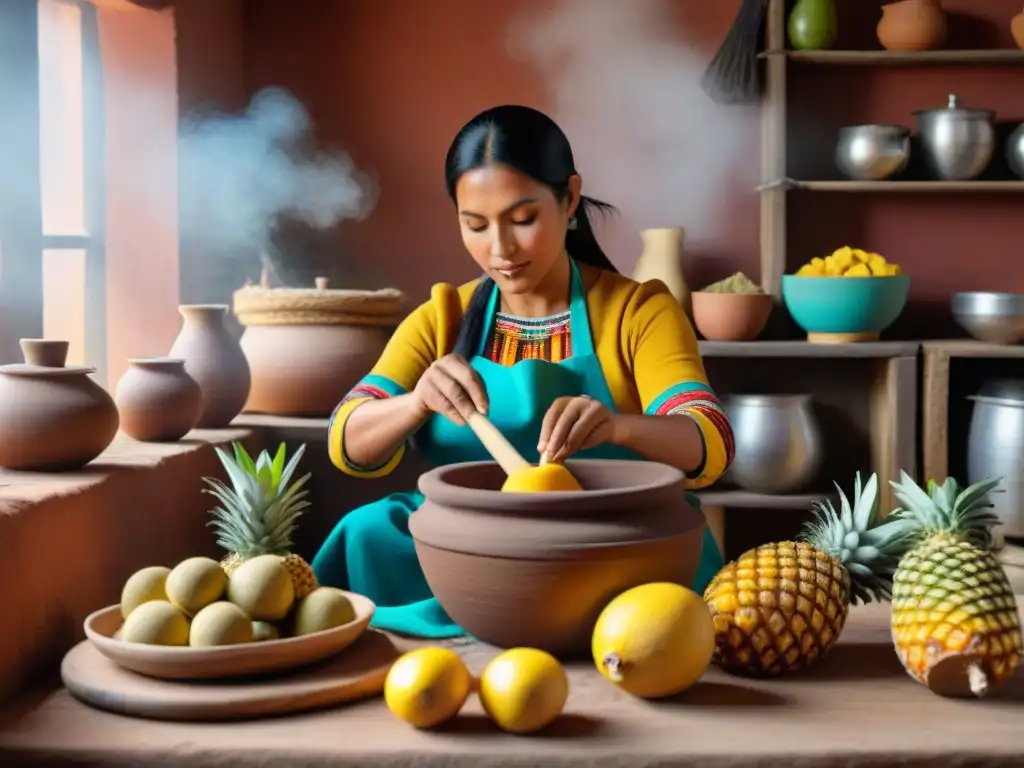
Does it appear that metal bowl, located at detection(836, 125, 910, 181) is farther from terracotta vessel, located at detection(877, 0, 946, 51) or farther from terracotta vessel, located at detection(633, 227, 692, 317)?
terracotta vessel, located at detection(633, 227, 692, 317)

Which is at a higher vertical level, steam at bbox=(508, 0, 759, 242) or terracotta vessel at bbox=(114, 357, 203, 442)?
steam at bbox=(508, 0, 759, 242)

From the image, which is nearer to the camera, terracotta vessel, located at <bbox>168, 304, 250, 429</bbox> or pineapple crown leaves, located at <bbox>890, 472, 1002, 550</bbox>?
pineapple crown leaves, located at <bbox>890, 472, 1002, 550</bbox>

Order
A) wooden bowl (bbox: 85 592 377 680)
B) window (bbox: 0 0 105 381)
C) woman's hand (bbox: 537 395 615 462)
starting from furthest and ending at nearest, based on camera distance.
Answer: window (bbox: 0 0 105 381), woman's hand (bbox: 537 395 615 462), wooden bowl (bbox: 85 592 377 680)

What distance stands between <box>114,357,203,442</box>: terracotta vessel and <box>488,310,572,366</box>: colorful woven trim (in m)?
0.64

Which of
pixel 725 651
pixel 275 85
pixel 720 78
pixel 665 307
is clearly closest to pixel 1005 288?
pixel 720 78

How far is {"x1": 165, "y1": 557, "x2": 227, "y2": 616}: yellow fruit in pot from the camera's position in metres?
1.10

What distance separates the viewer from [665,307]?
187cm

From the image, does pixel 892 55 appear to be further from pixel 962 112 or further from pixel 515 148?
pixel 515 148

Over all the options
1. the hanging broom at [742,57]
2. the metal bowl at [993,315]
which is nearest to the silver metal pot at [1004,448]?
the metal bowl at [993,315]

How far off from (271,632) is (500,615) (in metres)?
0.23

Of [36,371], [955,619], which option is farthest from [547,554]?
[36,371]

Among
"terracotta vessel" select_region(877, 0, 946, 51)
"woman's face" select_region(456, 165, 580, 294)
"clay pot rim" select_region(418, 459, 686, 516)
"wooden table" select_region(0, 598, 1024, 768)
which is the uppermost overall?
"terracotta vessel" select_region(877, 0, 946, 51)

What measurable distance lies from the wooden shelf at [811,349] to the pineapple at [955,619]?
2044 mm

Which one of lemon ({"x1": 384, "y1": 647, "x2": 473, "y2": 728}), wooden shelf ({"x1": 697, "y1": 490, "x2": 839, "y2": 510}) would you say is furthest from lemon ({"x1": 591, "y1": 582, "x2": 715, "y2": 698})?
wooden shelf ({"x1": 697, "y1": 490, "x2": 839, "y2": 510})
